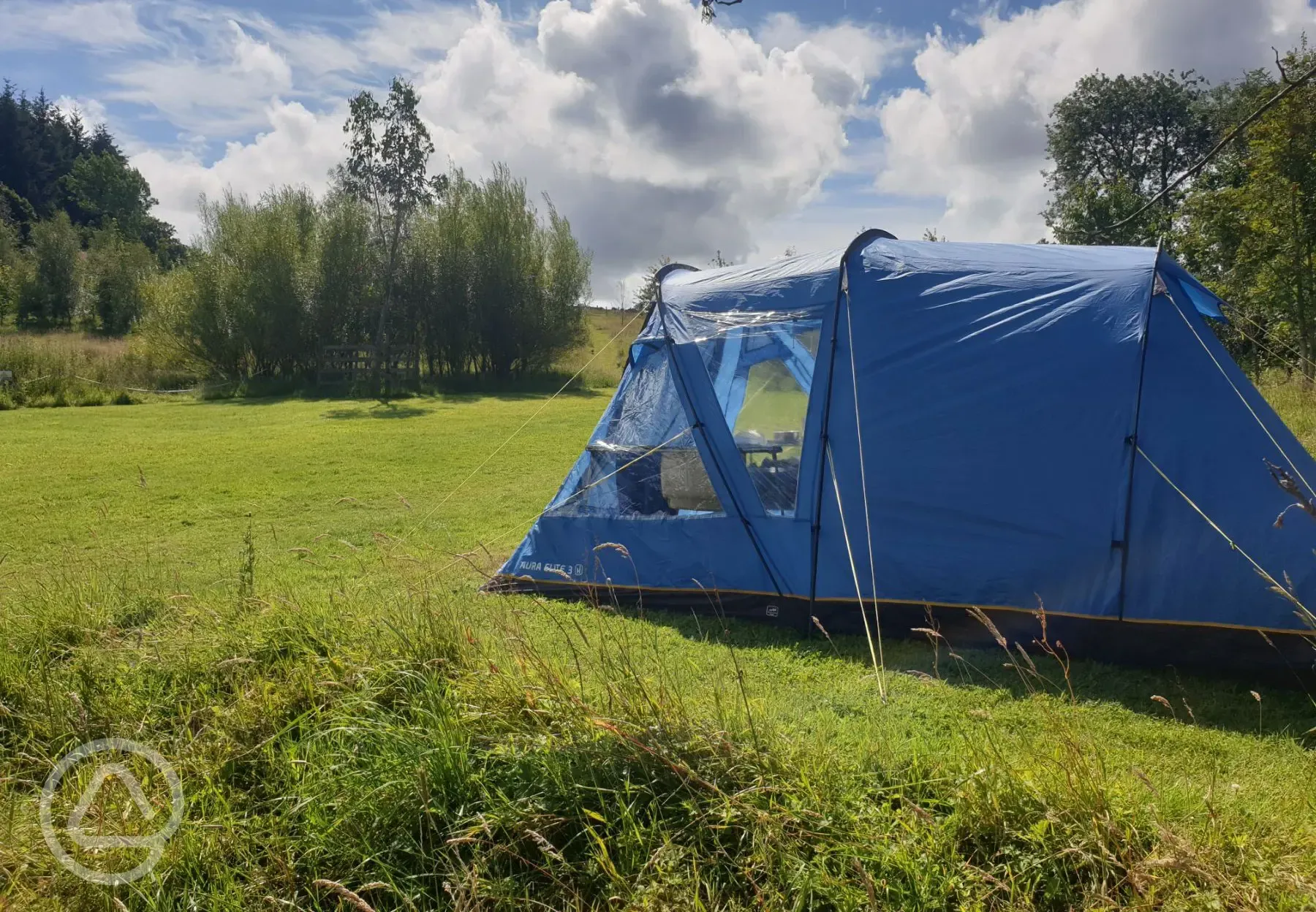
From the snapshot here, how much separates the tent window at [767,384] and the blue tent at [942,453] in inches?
0.6

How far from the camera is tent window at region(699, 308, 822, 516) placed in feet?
18.5

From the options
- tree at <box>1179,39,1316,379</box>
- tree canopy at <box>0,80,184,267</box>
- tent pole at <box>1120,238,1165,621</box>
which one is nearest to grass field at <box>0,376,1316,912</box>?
tent pole at <box>1120,238,1165,621</box>

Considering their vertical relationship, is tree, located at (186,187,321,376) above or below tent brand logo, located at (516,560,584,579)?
above

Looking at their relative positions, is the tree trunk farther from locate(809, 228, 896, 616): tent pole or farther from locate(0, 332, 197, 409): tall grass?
locate(809, 228, 896, 616): tent pole

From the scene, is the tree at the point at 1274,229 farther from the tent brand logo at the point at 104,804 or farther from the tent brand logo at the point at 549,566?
the tent brand logo at the point at 104,804

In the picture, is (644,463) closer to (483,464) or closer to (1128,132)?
(483,464)

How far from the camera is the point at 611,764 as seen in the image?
2984mm

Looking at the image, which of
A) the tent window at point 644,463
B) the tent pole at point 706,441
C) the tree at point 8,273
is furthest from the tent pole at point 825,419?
the tree at point 8,273

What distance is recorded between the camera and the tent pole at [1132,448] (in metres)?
4.71

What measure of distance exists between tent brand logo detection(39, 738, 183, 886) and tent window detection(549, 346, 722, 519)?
321 cm

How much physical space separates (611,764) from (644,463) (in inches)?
128

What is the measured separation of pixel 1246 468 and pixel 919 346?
6.25 ft

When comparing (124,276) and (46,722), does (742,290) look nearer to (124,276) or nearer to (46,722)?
(46,722)

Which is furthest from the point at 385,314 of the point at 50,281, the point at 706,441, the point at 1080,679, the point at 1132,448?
the point at 50,281
